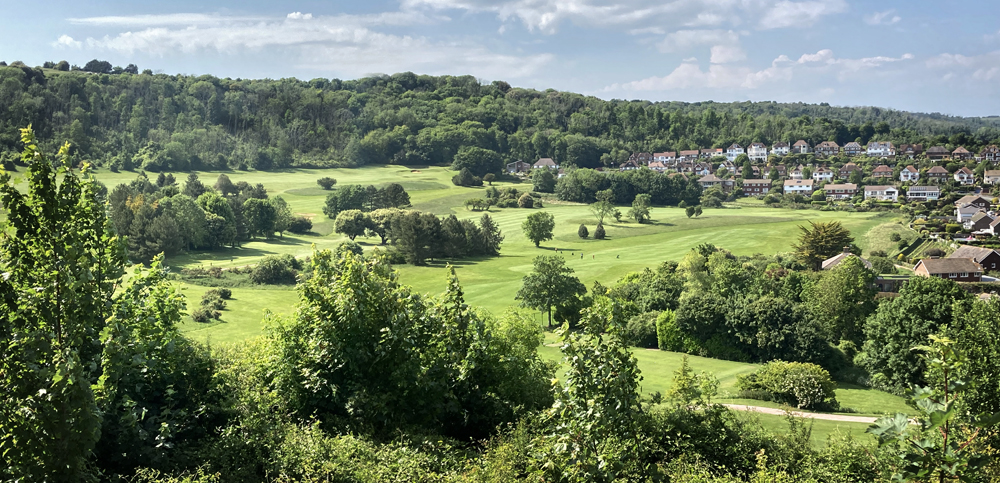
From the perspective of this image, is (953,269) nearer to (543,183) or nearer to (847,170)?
(543,183)

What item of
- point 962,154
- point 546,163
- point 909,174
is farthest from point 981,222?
point 546,163

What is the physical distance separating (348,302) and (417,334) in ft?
4.88

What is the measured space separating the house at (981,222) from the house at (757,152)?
84.6 metres

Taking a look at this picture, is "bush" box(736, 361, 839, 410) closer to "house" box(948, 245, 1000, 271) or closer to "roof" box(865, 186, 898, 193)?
"house" box(948, 245, 1000, 271)

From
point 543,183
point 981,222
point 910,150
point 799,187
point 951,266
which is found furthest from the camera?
point 910,150

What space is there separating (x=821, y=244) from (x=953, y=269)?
1338cm

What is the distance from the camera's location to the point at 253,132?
482 feet

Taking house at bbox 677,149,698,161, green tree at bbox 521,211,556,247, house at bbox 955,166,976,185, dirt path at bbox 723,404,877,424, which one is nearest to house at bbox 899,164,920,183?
house at bbox 955,166,976,185

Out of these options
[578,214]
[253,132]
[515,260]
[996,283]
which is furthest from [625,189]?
[253,132]

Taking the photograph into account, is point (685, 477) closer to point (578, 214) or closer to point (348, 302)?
point (348, 302)

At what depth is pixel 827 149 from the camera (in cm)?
16200

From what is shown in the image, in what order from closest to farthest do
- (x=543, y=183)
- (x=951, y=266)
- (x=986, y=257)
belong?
(x=951, y=266) → (x=986, y=257) → (x=543, y=183)

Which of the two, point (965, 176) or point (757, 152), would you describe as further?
point (757, 152)

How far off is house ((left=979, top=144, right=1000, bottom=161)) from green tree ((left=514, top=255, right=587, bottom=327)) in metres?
129
